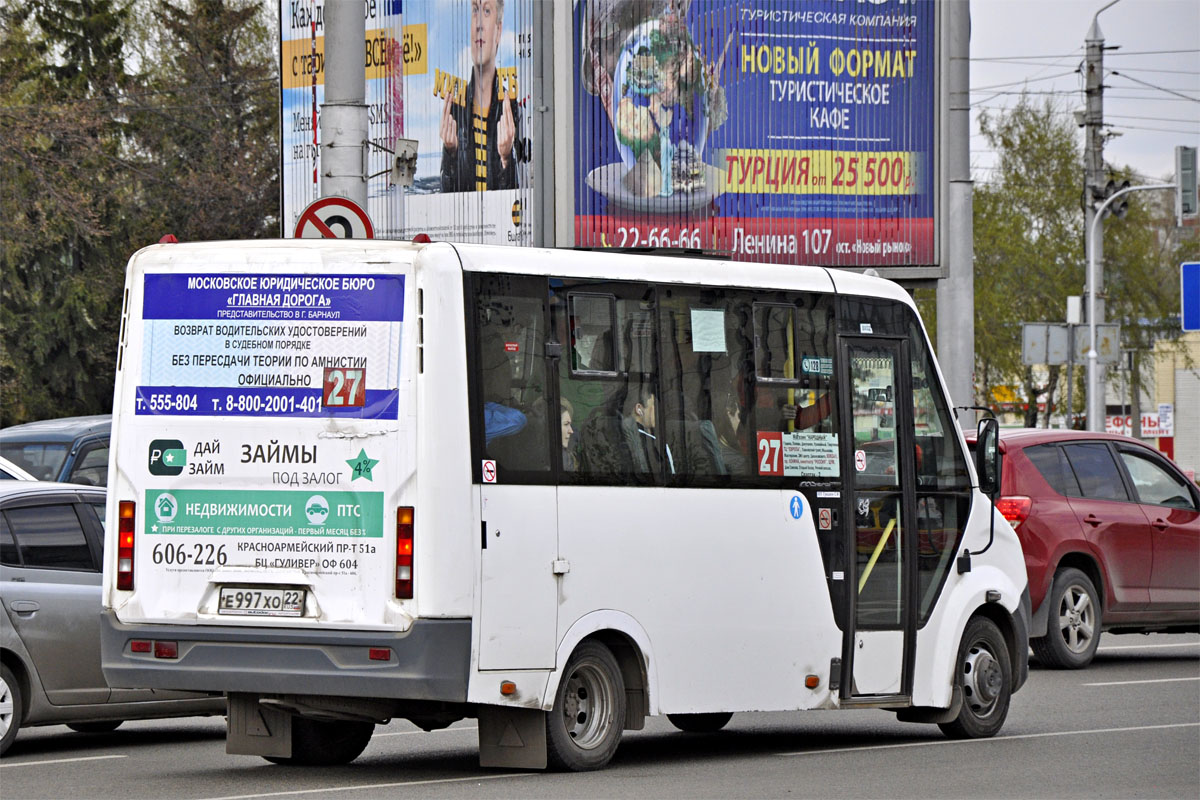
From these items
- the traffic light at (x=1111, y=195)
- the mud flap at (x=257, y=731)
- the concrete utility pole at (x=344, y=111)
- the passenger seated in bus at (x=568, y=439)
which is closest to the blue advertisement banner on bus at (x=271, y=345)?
the passenger seated in bus at (x=568, y=439)

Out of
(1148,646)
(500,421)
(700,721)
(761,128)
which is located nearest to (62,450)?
(700,721)

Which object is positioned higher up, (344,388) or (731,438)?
(344,388)

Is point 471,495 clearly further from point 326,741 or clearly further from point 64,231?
point 64,231

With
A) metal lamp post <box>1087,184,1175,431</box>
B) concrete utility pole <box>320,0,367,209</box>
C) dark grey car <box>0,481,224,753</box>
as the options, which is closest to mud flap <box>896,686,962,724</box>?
dark grey car <box>0,481,224,753</box>

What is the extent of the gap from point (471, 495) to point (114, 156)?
99.6 ft

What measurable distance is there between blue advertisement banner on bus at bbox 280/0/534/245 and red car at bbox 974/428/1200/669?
28.7 ft

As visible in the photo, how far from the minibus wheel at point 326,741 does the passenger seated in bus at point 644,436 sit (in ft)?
6.49

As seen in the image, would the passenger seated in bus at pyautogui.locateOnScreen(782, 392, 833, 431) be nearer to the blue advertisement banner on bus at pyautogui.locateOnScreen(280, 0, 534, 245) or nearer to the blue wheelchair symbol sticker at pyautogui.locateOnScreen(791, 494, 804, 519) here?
the blue wheelchair symbol sticker at pyautogui.locateOnScreen(791, 494, 804, 519)

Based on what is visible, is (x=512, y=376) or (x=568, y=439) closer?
(x=512, y=376)

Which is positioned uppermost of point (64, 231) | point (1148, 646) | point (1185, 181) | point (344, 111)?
point (1185, 181)

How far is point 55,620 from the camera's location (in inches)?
448

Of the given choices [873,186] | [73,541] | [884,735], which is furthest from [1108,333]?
[73,541]

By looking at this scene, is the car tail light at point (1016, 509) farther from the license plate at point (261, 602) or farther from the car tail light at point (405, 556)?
the license plate at point (261, 602)

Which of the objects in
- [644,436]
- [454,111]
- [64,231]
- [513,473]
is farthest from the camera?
[64,231]
